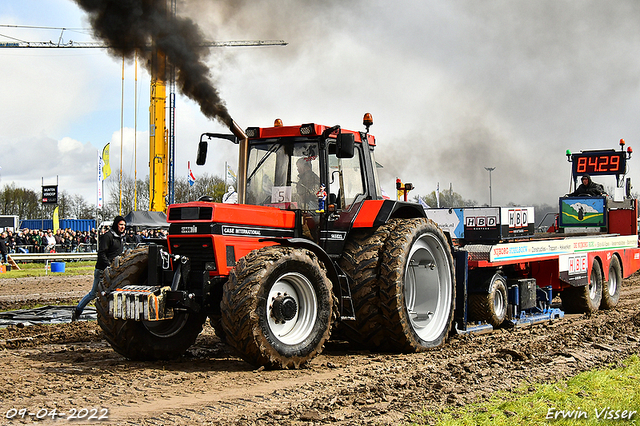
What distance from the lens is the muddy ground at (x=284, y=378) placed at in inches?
203

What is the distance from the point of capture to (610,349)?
802 centimetres

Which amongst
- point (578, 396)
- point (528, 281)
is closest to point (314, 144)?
point (578, 396)

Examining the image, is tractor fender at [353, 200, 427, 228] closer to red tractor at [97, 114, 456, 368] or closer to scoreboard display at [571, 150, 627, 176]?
red tractor at [97, 114, 456, 368]

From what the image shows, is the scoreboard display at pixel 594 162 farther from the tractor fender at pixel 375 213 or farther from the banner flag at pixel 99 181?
the banner flag at pixel 99 181

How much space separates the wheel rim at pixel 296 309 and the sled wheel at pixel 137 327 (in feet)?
3.96

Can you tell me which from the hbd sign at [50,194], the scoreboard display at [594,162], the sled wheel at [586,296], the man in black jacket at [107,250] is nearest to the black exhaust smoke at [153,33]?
the man in black jacket at [107,250]

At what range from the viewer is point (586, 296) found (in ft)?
41.2

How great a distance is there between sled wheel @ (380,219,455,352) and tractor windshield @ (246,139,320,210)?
1.22 metres

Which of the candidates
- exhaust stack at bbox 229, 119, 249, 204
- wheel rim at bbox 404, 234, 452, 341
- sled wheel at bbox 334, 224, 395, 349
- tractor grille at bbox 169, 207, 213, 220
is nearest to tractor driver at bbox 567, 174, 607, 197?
wheel rim at bbox 404, 234, 452, 341

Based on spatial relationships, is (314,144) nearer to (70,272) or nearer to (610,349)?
(610,349)

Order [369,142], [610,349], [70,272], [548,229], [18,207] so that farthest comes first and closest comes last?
[18,207] → [70,272] → [548,229] → [369,142] → [610,349]

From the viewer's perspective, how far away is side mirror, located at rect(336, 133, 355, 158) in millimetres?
7473

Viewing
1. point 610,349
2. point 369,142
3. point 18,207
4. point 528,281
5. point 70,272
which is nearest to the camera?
point 610,349

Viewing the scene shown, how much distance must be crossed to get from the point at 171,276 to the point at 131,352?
1047 millimetres
